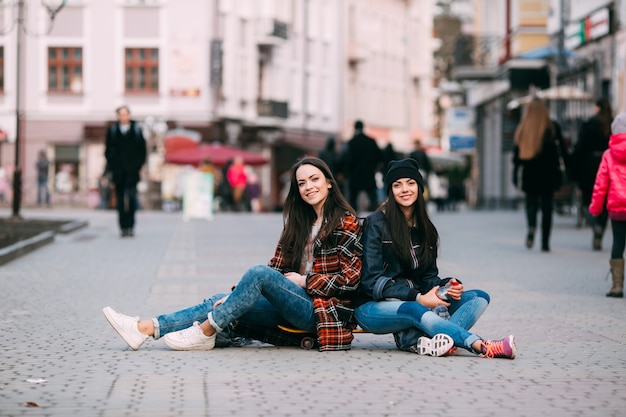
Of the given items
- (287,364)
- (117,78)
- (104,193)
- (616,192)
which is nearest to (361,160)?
(616,192)

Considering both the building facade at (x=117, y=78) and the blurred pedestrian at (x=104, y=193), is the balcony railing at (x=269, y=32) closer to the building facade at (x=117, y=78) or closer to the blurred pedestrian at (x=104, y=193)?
the building facade at (x=117, y=78)

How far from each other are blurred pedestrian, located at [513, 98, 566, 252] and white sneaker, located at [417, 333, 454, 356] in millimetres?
10780

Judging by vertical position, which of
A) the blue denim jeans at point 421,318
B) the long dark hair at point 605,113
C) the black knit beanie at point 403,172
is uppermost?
the long dark hair at point 605,113

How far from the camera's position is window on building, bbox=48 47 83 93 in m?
58.8

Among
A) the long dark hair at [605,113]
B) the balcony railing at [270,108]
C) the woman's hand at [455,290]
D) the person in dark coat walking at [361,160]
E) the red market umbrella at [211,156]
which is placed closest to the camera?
the woman's hand at [455,290]

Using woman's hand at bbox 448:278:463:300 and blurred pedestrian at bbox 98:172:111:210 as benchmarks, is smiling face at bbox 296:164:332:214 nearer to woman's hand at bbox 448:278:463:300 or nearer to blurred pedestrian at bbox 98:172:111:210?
woman's hand at bbox 448:278:463:300

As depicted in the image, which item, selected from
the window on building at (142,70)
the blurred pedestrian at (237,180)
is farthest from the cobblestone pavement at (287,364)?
the window on building at (142,70)

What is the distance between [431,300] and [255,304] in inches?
41.3

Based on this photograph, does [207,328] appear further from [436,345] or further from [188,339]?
[436,345]

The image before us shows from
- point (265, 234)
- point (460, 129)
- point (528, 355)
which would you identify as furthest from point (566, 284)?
point (460, 129)

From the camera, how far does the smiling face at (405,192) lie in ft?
Answer: 28.1

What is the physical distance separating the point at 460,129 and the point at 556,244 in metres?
32.7

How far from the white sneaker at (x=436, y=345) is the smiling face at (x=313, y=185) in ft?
3.26

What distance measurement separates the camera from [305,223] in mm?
8688
